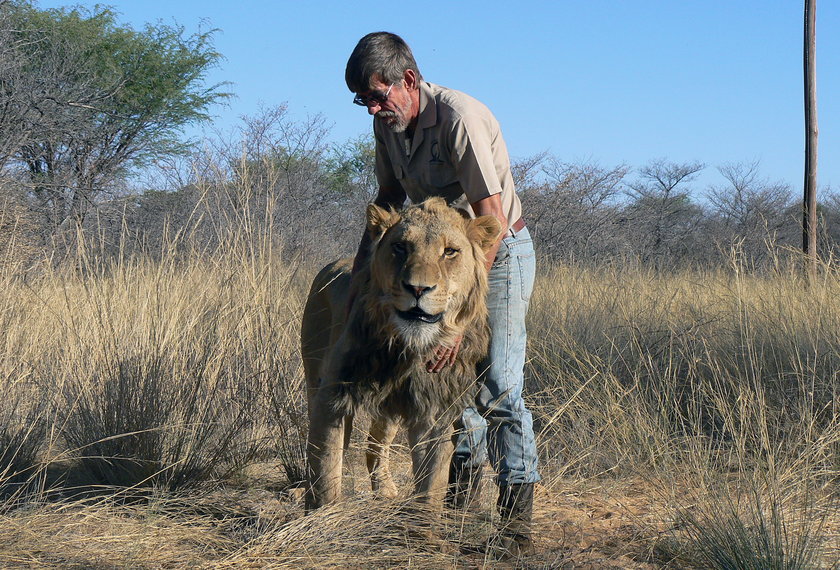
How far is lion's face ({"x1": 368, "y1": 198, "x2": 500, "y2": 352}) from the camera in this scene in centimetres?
310

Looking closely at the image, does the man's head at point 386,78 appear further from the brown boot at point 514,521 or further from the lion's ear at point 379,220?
the brown boot at point 514,521

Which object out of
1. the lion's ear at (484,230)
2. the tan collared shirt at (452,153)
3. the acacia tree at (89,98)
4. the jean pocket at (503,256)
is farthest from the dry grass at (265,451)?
the acacia tree at (89,98)

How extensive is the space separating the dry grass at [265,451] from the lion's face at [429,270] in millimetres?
635

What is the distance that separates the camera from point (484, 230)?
328cm

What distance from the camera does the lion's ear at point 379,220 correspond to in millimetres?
3441

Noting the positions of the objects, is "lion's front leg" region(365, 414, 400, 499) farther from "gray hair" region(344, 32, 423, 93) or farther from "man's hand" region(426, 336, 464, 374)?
"gray hair" region(344, 32, 423, 93)

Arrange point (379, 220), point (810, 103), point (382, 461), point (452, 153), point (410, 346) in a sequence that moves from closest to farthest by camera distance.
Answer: point (410, 346) < point (452, 153) < point (379, 220) < point (382, 461) < point (810, 103)

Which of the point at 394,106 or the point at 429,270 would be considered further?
the point at 394,106

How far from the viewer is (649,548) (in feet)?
10.7

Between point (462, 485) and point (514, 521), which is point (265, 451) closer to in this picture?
point (462, 485)

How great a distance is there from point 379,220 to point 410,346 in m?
0.55

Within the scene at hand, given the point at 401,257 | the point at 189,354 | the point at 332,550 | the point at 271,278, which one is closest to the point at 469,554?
the point at 332,550

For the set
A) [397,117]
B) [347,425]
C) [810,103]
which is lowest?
[347,425]

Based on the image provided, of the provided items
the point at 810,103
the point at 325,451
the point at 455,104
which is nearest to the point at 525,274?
the point at 455,104
